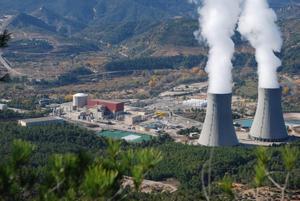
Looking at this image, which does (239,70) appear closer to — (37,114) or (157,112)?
(157,112)

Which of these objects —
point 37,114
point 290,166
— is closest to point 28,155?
point 290,166

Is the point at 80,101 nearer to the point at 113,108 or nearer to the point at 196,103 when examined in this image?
the point at 113,108

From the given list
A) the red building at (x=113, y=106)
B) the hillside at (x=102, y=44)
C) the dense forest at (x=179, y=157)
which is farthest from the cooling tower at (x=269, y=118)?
the hillside at (x=102, y=44)

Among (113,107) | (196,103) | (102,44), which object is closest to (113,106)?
(113,107)

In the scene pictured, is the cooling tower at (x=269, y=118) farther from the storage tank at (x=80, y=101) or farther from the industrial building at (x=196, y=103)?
the storage tank at (x=80, y=101)

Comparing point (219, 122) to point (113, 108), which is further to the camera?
point (113, 108)
